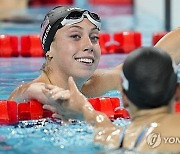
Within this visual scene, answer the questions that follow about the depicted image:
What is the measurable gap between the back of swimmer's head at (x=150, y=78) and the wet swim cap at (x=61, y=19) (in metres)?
1.26

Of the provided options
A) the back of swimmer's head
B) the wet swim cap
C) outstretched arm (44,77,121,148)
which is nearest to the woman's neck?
the wet swim cap

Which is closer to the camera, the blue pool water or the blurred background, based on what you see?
the blue pool water

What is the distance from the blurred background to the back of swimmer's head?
5029 millimetres

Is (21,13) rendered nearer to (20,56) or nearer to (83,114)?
(20,56)

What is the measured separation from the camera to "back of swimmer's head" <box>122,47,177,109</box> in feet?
7.98

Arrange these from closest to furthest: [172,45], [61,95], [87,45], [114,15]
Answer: [61,95] → [87,45] → [172,45] → [114,15]

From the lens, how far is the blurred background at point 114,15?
9.05 meters

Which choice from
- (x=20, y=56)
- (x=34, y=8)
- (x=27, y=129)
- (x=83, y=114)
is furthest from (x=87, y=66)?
(x=34, y=8)

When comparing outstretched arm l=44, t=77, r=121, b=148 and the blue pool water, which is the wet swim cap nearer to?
the blue pool water

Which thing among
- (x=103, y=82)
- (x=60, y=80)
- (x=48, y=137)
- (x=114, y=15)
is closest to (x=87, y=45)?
(x=60, y=80)

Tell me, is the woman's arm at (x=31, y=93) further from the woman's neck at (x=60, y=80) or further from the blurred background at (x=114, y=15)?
the blurred background at (x=114, y=15)

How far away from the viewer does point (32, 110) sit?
3701 millimetres

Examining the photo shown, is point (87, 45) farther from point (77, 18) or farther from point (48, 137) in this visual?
point (48, 137)

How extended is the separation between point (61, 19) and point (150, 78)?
1.47 metres
